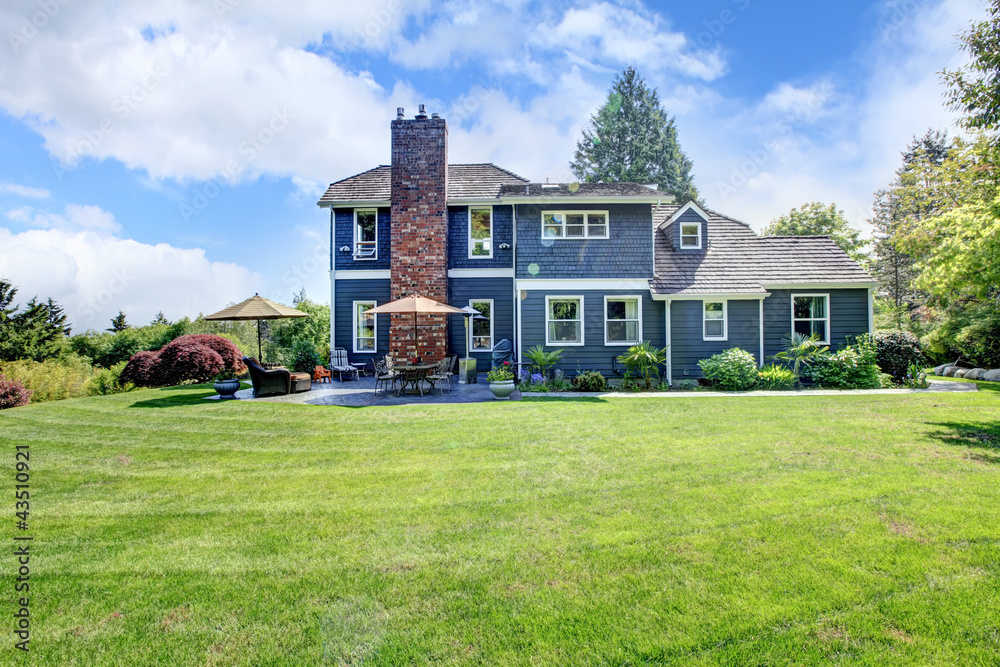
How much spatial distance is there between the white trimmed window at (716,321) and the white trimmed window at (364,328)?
1130 cm

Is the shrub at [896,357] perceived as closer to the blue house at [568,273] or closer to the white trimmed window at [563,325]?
the blue house at [568,273]

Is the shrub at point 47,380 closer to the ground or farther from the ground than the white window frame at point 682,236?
closer to the ground

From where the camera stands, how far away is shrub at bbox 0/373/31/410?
426 inches

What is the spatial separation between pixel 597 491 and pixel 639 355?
363 inches

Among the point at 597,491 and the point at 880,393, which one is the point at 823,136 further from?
the point at 597,491

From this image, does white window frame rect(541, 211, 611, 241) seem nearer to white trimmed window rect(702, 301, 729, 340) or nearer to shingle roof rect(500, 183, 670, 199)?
shingle roof rect(500, 183, 670, 199)

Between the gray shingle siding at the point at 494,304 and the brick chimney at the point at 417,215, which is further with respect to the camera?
the gray shingle siding at the point at 494,304

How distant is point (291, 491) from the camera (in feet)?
15.7

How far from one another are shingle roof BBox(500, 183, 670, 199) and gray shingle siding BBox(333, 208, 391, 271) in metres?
4.73

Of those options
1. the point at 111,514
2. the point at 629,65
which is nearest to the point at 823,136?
the point at 111,514

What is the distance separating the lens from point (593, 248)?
15125mm

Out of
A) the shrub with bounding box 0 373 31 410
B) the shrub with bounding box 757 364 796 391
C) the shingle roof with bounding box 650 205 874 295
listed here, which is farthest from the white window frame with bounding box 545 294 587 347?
the shrub with bounding box 0 373 31 410

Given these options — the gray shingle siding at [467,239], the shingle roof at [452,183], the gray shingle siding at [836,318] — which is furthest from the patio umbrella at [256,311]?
the gray shingle siding at [836,318]

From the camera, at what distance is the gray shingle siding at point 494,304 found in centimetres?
1659
